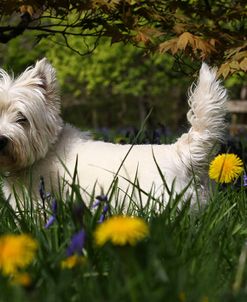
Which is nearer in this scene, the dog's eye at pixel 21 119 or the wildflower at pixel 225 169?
the wildflower at pixel 225 169

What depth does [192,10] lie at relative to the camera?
17.1 feet

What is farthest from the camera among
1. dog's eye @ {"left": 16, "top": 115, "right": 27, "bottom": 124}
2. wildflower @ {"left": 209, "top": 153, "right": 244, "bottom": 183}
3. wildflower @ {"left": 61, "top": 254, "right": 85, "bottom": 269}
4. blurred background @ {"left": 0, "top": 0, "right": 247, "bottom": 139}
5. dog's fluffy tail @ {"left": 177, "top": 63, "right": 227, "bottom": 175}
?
blurred background @ {"left": 0, "top": 0, "right": 247, "bottom": 139}

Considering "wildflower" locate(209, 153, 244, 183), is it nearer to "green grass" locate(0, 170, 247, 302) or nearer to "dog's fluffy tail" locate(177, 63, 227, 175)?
"green grass" locate(0, 170, 247, 302)

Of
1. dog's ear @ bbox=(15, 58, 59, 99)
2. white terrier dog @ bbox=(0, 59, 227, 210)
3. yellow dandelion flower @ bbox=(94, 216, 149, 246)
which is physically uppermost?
dog's ear @ bbox=(15, 58, 59, 99)

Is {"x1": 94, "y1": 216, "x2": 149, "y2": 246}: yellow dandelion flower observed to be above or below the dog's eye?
above

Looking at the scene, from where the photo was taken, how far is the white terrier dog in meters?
3.61

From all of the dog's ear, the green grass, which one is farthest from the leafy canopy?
the green grass

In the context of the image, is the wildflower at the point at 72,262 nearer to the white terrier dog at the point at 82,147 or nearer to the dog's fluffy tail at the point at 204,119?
the white terrier dog at the point at 82,147

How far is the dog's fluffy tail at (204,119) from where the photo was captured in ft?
11.7

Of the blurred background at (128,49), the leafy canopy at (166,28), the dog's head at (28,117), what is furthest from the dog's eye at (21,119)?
the leafy canopy at (166,28)

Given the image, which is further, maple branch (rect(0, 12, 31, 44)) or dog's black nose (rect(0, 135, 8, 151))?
maple branch (rect(0, 12, 31, 44))

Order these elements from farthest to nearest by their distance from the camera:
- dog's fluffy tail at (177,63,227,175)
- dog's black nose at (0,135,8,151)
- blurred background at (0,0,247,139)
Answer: blurred background at (0,0,247,139), dog's black nose at (0,135,8,151), dog's fluffy tail at (177,63,227,175)

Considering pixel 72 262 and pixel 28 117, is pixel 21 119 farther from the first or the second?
pixel 72 262

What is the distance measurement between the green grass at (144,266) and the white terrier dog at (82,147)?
1.09 meters
